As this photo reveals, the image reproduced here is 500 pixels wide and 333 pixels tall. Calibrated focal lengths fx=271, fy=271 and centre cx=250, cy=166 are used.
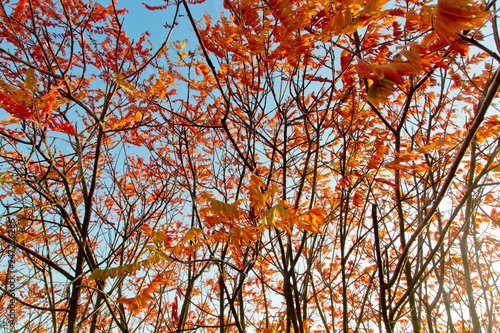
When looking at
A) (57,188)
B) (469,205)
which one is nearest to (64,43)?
(57,188)

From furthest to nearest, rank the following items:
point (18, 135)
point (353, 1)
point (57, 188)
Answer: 1. point (57, 188)
2. point (18, 135)
3. point (353, 1)

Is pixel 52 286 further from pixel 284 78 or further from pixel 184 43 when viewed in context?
pixel 284 78

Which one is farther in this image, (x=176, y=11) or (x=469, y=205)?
(x=176, y=11)

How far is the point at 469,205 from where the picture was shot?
1825 millimetres

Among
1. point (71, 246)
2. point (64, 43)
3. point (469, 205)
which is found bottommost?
point (469, 205)

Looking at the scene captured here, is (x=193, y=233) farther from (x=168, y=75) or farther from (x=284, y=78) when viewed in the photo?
(x=168, y=75)

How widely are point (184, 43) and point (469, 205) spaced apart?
9.34 feet

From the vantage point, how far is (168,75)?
111 inches

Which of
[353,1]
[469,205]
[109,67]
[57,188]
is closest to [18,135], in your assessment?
[109,67]

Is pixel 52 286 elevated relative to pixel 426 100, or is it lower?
lower

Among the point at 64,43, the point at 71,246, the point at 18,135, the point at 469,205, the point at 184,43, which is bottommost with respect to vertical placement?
the point at 469,205

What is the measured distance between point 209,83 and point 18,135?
6.62 ft

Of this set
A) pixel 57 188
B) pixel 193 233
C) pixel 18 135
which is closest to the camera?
pixel 193 233

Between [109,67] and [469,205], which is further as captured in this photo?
[109,67]
